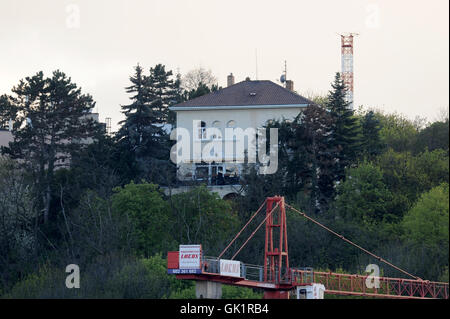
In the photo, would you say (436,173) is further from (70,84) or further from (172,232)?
(70,84)

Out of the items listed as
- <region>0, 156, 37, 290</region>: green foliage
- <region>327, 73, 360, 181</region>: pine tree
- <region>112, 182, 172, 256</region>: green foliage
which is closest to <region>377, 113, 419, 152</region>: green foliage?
<region>327, 73, 360, 181</region>: pine tree

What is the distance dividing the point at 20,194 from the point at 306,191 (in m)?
21.1

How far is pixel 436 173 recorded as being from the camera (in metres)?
65.2

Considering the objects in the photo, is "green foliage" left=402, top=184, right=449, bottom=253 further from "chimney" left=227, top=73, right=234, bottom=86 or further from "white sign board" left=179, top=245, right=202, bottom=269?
"chimney" left=227, top=73, right=234, bottom=86

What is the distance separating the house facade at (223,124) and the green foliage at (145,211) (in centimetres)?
537

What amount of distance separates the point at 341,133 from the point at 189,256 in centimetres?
2804

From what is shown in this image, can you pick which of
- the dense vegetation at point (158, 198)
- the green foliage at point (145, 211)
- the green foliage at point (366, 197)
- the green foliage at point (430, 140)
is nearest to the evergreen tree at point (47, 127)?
the dense vegetation at point (158, 198)

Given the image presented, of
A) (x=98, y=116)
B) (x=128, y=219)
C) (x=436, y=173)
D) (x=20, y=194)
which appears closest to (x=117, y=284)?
(x=128, y=219)

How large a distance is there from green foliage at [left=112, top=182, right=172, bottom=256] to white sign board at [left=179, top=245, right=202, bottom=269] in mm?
21222

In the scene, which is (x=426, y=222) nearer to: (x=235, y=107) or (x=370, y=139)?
(x=370, y=139)

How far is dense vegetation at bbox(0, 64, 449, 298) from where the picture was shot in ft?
198

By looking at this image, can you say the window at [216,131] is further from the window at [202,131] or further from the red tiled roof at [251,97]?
the red tiled roof at [251,97]

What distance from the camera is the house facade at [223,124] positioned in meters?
75.3

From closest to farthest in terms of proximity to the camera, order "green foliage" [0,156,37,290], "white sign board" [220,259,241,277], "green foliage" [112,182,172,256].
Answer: "white sign board" [220,259,241,277] < "green foliage" [0,156,37,290] < "green foliage" [112,182,172,256]
